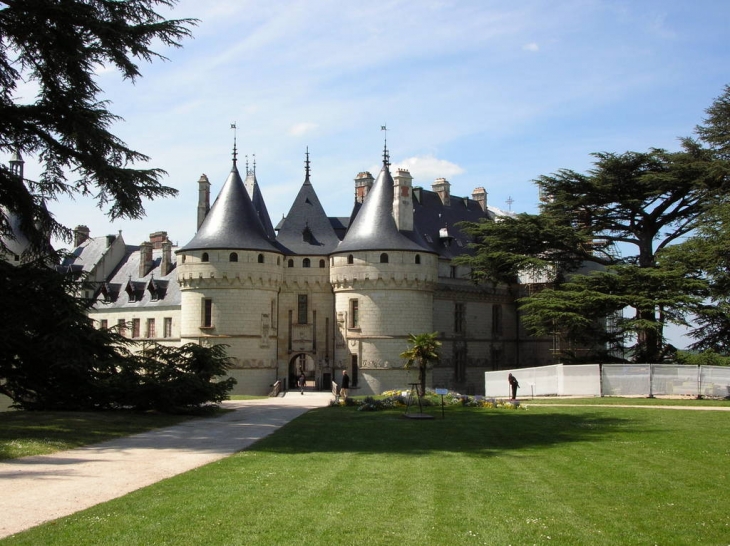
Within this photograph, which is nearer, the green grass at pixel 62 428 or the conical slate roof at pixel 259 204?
the green grass at pixel 62 428

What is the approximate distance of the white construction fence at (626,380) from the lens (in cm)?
2736

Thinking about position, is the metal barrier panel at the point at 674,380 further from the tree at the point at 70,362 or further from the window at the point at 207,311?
the window at the point at 207,311

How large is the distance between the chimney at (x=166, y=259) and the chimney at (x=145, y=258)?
1.65 meters

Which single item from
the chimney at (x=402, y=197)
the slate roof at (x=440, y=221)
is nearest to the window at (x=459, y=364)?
the slate roof at (x=440, y=221)

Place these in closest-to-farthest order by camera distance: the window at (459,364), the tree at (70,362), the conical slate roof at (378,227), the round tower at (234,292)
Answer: the tree at (70,362) → the round tower at (234,292) → the conical slate roof at (378,227) → the window at (459,364)

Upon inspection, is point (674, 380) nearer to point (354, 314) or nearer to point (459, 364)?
point (354, 314)

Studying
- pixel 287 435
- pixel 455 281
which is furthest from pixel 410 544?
pixel 455 281

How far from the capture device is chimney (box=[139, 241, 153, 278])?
5094 centimetres

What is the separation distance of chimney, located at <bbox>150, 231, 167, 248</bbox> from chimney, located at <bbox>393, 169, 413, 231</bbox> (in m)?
22.4

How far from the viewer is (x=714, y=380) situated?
89.6ft

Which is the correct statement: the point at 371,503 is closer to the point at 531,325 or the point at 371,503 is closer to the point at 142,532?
the point at 142,532

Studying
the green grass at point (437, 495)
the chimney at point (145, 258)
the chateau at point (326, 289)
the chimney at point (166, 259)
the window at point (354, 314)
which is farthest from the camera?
Result: the chimney at point (145, 258)

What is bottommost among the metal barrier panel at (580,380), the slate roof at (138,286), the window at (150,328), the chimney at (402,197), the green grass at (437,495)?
the green grass at (437,495)

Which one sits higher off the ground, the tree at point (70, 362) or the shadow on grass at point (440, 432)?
the tree at point (70, 362)
